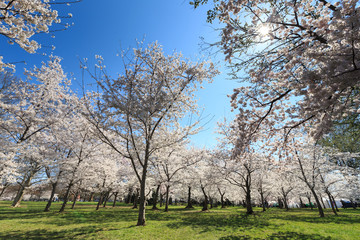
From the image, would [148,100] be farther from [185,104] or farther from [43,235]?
[43,235]

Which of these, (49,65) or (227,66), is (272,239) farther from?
(49,65)

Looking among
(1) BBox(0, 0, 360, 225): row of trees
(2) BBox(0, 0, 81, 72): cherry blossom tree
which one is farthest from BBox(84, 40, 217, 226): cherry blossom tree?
(2) BBox(0, 0, 81, 72): cherry blossom tree

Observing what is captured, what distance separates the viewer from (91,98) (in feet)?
30.5

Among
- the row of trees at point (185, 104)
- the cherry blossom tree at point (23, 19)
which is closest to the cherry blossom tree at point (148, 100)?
the row of trees at point (185, 104)

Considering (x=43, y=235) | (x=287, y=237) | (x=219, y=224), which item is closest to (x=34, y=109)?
(x=43, y=235)

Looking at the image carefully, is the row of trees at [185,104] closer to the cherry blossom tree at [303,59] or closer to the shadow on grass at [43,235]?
the cherry blossom tree at [303,59]

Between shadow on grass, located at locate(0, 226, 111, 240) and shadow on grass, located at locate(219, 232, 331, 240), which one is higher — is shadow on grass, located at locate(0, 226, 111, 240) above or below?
above

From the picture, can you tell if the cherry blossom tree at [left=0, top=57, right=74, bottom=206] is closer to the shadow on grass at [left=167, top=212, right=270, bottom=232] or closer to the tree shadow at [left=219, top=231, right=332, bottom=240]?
the shadow on grass at [left=167, top=212, right=270, bottom=232]

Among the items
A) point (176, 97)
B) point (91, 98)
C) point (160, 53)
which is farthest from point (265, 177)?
point (91, 98)

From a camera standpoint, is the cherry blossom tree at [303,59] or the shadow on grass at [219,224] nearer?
the cherry blossom tree at [303,59]

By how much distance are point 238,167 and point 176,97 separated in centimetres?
1238

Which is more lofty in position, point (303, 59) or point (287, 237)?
point (303, 59)

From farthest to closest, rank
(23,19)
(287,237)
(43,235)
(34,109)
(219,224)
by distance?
1. (34,109)
2. (219,224)
3. (287,237)
4. (43,235)
5. (23,19)

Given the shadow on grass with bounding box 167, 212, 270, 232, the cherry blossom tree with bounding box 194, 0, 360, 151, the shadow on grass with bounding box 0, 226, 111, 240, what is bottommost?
the shadow on grass with bounding box 167, 212, 270, 232
